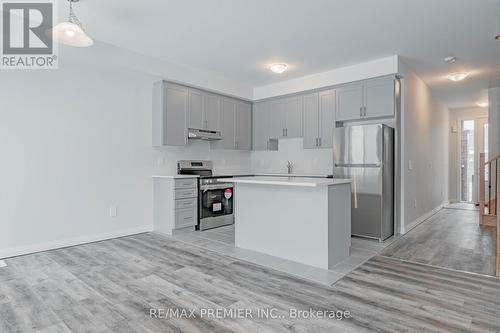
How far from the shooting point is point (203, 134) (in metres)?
5.18

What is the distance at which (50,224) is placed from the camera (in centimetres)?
368

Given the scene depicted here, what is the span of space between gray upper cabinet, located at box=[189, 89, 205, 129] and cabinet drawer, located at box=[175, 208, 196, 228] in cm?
148

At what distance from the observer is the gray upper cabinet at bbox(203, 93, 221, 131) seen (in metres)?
5.27

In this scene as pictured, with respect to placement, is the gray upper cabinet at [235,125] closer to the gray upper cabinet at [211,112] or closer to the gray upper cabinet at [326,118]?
the gray upper cabinet at [211,112]

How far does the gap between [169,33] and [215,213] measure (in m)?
2.90

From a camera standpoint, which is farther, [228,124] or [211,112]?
[228,124]

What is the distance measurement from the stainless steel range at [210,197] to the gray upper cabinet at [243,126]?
962 mm

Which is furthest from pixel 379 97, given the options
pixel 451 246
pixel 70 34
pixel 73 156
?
pixel 73 156

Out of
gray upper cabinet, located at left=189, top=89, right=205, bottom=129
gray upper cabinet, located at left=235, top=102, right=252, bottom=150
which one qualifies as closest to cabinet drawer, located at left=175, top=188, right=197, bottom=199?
gray upper cabinet, located at left=189, top=89, right=205, bottom=129

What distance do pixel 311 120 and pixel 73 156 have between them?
387 centimetres

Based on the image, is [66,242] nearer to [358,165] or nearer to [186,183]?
[186,183]

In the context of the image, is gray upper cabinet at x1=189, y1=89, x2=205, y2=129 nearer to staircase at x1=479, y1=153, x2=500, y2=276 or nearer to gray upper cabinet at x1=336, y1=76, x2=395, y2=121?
gray upper cabinet at x1=336, y1=76, x2=395, y2=121

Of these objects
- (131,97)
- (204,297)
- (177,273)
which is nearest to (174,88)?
(131,97)

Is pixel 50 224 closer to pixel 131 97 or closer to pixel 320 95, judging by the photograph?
pixel 131 97
